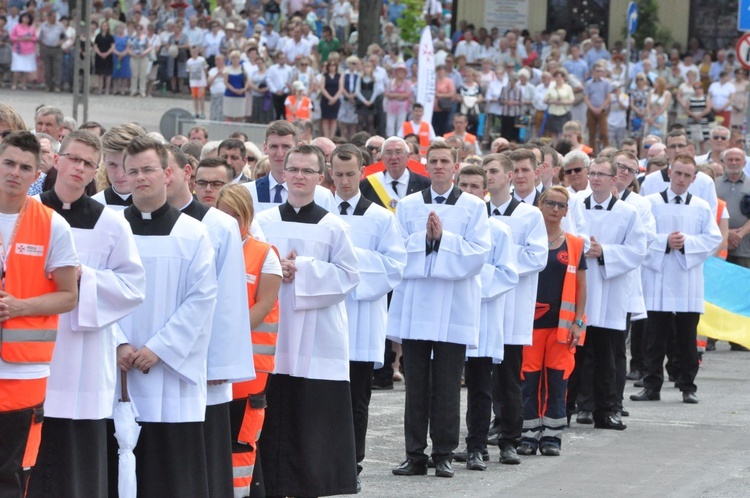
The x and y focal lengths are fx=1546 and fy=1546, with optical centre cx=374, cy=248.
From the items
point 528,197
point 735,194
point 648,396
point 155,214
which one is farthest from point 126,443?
point 735,194

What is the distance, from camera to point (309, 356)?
893 cm

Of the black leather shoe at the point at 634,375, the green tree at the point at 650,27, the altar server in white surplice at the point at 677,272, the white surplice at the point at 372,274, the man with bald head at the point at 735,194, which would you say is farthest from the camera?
the green tree at the point at 650,27

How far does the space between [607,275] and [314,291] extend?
458 cm

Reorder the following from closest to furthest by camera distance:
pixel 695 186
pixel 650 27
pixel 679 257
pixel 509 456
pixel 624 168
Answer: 1. pixel 509 456
2. pixel 624 168
3. pixel 679 257
4. pixel 695 186
5. pixel 650 27

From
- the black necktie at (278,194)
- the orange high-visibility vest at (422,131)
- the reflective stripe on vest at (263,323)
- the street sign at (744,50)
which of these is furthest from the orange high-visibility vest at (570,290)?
the orange high-visibility vest at (422,131)

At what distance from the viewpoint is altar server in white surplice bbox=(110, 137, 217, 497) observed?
7512 millimetres

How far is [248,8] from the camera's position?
121 ft

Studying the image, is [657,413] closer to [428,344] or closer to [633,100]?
[428,344]

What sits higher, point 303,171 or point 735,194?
point 735,194

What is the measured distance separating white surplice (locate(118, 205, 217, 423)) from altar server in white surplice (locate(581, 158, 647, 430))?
5678 millimetres

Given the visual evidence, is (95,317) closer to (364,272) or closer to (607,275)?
(364,272)

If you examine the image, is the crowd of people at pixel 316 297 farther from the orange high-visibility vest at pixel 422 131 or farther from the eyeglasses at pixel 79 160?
the orange high-visibility vest at pixel 422 131

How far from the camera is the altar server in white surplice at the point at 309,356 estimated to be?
29.2 feet

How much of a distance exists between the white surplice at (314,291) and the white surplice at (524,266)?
7.52 feet
